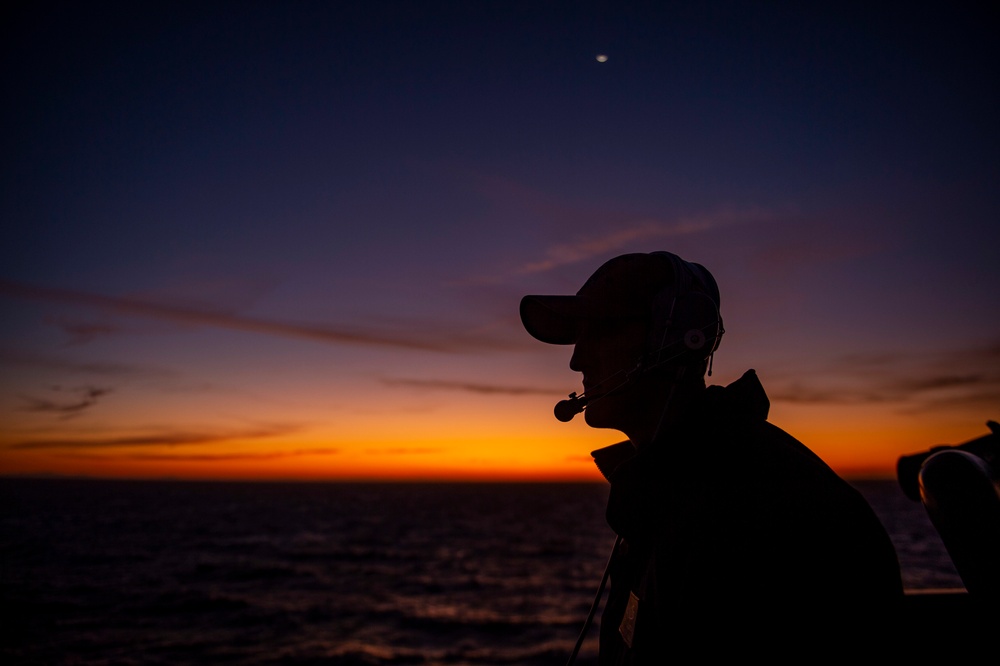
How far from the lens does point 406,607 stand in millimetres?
24562

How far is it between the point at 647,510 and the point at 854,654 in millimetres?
641

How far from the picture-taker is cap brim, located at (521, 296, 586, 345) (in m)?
2.16

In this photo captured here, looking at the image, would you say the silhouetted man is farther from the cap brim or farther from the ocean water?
the ocean water

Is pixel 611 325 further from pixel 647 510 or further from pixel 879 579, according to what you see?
pixel 879 579

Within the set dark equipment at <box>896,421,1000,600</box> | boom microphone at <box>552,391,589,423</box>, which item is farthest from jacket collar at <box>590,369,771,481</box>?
dark equipment at <box>896,421,1000,600</box>

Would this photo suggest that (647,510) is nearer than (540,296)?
Yes

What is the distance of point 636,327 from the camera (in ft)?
6.86

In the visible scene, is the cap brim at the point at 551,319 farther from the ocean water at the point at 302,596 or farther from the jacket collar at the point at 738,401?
the ocean water at the point at 302,596

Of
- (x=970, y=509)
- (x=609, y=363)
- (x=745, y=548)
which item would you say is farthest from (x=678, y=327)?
(x=970, y=509)

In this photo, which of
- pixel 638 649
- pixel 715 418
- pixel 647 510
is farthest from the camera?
pixel 647 510

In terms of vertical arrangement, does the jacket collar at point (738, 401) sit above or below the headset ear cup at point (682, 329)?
below

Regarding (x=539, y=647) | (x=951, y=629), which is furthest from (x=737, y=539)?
(x=539, y=647)

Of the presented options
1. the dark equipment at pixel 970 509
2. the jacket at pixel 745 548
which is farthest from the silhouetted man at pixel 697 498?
the dark equipment at pixel 970 509

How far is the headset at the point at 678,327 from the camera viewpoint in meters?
1.94
